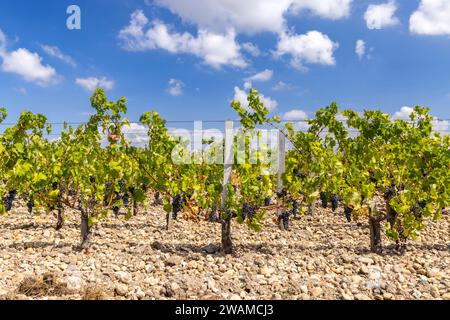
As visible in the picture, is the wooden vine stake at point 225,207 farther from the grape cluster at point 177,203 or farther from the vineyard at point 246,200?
the grape cluster at point 177,203

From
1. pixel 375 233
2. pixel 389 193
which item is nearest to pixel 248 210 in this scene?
pixel 375 233

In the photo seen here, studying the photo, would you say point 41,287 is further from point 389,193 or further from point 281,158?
point 281,158

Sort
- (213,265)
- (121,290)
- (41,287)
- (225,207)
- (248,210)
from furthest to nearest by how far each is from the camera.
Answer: (225,207) < (248,210) < (213,265) < (121,290) < (41,287)

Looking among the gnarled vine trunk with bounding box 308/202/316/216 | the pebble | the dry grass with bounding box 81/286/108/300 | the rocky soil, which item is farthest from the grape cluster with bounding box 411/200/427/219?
the dry grass with bounding box 81/286/108/300

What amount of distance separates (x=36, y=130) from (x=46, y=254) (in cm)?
346

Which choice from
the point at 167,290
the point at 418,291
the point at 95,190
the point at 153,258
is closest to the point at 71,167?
the point at 95,190

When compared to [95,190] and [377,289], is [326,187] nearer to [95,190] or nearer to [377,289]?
[377,289]

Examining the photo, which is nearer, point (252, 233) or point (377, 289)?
point (377, 289)

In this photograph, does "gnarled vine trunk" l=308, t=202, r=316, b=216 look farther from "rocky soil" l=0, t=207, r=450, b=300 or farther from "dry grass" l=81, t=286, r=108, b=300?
"dry grass" l=81, t=286, r=108, b=300

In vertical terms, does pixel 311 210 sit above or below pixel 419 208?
below

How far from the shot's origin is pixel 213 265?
19.9 feet

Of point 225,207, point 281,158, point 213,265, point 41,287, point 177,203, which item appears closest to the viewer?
point 41,287

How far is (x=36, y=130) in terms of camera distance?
8.84 m
